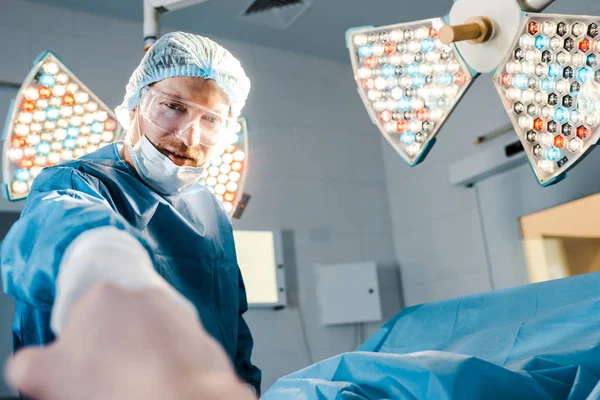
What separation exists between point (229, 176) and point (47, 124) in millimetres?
578

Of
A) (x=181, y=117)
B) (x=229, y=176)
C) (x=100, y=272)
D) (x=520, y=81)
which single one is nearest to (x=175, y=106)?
(x=181, y=117)

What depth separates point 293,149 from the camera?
3.75 metres

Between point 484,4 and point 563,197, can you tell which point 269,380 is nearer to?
point 563,197

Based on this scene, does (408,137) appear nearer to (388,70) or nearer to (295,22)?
(388,70)

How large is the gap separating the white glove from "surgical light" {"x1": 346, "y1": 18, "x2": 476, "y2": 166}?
1.36 meters

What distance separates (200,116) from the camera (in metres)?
1.39

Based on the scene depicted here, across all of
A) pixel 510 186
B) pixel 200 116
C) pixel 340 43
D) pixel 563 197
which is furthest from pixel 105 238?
pixel 340 43

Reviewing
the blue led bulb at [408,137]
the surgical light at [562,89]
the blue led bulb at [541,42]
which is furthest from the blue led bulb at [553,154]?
the blue led bulb at [408,137]

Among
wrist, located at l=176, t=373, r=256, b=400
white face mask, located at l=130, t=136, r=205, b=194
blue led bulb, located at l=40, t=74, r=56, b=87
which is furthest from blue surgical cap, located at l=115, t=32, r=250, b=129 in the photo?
wrist, located at l=176, t=373, r=256, b=400

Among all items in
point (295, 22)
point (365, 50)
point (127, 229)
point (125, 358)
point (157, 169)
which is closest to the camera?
point (125, 358)

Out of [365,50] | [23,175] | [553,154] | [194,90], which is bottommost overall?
[553,154]

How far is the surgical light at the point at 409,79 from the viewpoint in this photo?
5.45ft

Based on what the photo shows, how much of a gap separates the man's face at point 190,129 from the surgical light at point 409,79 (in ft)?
1.68

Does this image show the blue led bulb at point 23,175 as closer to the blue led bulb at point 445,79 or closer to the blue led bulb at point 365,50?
the blue led bulb at point 365,50
